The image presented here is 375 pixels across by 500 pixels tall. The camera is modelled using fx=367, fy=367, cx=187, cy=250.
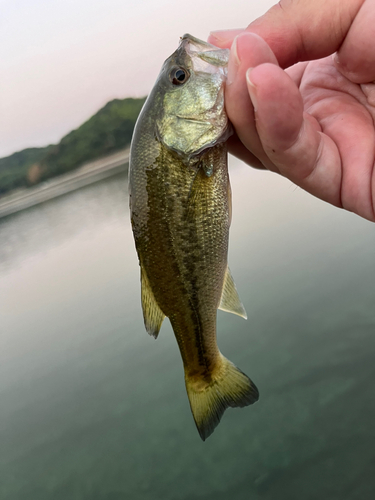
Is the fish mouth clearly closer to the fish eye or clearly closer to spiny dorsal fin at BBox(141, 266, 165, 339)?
the fish eye

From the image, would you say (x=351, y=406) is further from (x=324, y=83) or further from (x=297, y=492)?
(x=324, y=83)

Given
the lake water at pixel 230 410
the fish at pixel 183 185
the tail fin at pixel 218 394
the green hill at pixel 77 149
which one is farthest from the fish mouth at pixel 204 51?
the green hill at pixel 77 149

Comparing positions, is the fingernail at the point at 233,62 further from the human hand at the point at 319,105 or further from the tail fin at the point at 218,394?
the tail fin at the point at 218,394

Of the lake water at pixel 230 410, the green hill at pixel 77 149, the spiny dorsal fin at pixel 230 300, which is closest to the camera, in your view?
the spiny dorsal fin at pixel 230 300

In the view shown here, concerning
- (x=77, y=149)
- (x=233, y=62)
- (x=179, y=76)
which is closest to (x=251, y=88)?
(x=233, y=62)

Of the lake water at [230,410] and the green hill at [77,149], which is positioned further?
the green hill at [77,149]

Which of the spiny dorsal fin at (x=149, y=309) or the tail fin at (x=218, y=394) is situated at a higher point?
the spiny dorsal fin at (x=149, y=309)
